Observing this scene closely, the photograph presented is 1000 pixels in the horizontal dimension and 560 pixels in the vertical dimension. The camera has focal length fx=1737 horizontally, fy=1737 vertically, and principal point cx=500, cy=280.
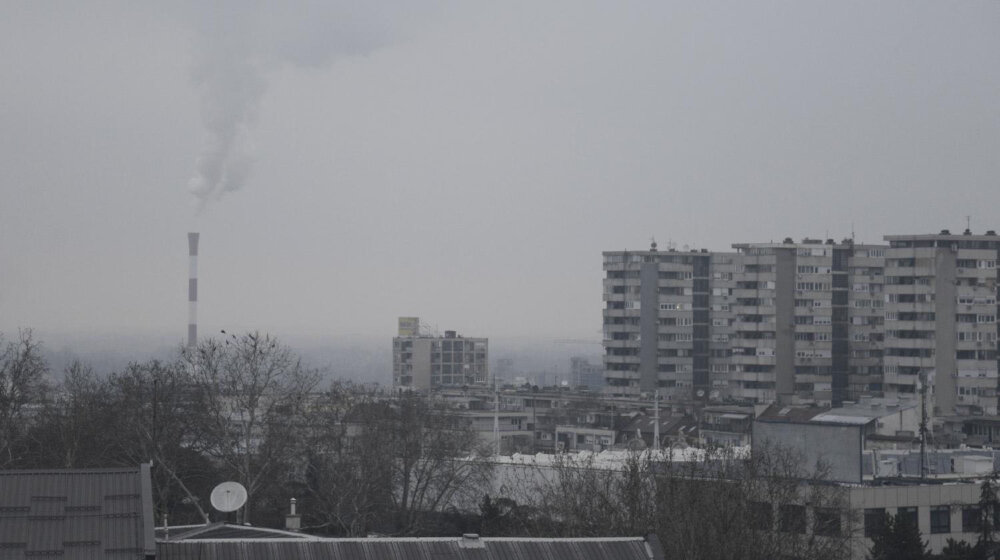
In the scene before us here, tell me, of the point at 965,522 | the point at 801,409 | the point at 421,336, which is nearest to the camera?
the point at 965,522

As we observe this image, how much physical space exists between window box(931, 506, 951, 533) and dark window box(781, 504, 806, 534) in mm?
4315

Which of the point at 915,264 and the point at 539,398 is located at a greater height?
the point at 915,264

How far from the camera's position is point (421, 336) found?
13600 cm

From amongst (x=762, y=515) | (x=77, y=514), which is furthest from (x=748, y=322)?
(x=77, y=514)

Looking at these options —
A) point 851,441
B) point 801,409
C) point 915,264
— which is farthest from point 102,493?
point 915,264

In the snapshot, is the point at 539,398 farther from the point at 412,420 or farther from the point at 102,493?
the point at 102,493

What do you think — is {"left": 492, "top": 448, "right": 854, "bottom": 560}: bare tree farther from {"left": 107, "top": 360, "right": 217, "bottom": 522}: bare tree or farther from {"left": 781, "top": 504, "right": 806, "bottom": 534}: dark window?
{"left": 107, "top": 360, "right": 217, "bottom": 522}: bare tree

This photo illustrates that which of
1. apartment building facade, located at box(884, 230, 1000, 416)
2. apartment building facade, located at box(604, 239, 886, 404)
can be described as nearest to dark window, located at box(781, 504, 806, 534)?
apartment building facade, located at box(884, 230, 1000, 416)

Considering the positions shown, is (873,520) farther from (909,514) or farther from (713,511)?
(713,511)

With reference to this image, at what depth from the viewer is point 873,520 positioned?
43969 millimetres

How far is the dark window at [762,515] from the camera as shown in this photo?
4042 cm

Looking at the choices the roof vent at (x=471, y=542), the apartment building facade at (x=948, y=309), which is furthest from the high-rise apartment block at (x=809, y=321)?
the roof vent at (x=471, y=542)

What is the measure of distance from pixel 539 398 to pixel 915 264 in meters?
26.6

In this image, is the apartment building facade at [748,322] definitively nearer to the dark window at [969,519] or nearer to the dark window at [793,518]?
the dark window at [969,519]
